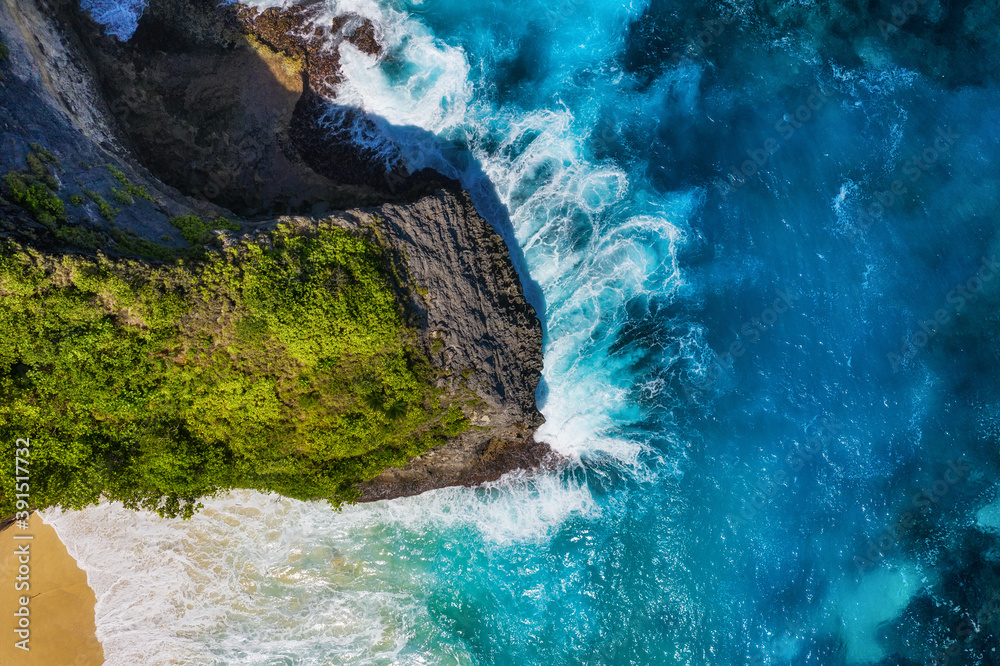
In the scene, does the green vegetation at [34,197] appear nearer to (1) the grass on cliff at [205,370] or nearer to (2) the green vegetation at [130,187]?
(1) the grass on cliff at [205,370]

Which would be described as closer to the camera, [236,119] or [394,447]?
[394,447]

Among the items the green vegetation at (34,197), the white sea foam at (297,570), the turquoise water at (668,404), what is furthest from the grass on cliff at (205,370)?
the turquoise water at (668,404)

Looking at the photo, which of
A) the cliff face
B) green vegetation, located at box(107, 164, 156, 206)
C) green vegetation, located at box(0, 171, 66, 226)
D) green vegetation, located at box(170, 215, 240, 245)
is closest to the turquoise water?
the cliff face

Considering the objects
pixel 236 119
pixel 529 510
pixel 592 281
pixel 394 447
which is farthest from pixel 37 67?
pixel 529 510

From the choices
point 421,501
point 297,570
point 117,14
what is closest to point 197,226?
point 117,14

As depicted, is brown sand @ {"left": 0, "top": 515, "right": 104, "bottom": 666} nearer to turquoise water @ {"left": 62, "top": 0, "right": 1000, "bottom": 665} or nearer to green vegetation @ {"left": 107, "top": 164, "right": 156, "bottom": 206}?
turquoise water @ {"left": 62, "top": 0, "right": 1000, "bottom": 665}

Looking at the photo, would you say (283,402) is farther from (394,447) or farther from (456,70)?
(456,70)
